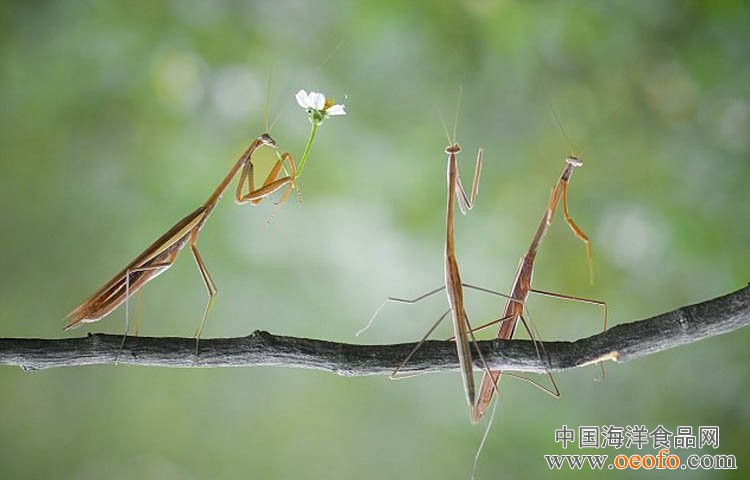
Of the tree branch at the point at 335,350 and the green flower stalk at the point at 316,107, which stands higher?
the green flower stalk at the point at 316,107

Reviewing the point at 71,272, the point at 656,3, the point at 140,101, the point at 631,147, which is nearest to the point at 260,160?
the point at 140,101

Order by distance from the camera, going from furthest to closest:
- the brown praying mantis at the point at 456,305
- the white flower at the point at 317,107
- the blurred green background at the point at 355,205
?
the blurred green background at the point at 355,205 < the white flower at the point at 317,107 < the brown praying mantis at the point at 456,305

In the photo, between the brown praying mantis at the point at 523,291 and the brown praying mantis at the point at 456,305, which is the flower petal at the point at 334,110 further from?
the brown praying mantis at the point at 523,291

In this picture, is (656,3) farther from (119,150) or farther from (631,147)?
(119,150)

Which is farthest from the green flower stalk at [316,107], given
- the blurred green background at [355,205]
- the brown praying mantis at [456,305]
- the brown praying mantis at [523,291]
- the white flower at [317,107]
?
the blurred green background at [355,205]

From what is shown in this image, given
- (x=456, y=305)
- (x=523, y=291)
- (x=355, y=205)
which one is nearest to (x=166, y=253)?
(x=456, y=305)

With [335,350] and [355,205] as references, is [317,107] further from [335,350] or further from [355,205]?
[355,205]

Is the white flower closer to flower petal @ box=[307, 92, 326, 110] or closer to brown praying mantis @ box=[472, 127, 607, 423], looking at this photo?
flower petal @ box=[307, 92, 326, 110]
